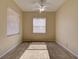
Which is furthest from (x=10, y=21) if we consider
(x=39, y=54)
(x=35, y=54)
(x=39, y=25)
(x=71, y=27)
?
(x=39, y=25)

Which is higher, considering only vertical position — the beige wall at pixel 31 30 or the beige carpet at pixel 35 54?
the beige wall at pixel 31 30

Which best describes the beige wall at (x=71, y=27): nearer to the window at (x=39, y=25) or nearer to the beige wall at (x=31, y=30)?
the beige wall at (x=31, y=30)

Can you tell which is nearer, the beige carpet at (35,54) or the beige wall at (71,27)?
the beige carpet at (35,54)

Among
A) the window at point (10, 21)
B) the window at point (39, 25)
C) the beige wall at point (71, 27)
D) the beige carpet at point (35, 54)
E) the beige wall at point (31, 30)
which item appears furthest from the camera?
the window at point (39, 25)

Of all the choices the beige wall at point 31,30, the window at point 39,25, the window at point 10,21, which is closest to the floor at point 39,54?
the window at point 10,21

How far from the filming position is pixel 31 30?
950cm

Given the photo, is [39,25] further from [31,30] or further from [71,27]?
[71,27]

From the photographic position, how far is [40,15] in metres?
9.44

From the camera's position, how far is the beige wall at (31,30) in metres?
9.40

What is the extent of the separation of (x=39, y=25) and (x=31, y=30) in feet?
2.67

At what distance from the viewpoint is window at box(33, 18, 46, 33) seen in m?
9.56

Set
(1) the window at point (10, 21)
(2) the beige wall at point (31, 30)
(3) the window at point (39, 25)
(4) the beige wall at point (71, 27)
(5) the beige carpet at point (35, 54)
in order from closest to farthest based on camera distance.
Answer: (5) the beige carpet at point (35, 54) → (4) the beige wall at point (71, 27) → (1) the window at point (10, 21) → (2) the beige wall at point (31, 30) → (3) the window at point (39, 25)

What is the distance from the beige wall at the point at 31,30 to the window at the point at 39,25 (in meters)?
0.30

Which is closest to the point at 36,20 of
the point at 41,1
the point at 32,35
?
the point at 32,35
